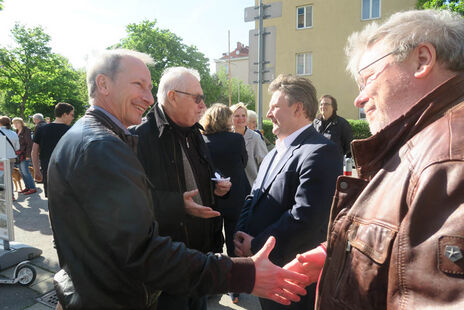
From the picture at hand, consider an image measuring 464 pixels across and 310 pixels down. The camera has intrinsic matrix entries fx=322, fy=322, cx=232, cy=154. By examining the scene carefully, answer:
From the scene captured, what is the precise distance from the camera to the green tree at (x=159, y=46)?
3189 cm

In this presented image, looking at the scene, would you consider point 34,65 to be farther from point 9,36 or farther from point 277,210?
point 277,210

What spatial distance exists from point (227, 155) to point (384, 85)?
2.46 m

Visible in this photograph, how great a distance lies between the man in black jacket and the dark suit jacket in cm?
60

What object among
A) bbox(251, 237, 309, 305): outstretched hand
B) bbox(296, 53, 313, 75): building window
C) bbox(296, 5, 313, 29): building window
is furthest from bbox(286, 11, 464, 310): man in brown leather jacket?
bbox(296, 5, 313, 29): building window

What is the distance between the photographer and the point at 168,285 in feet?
4.65

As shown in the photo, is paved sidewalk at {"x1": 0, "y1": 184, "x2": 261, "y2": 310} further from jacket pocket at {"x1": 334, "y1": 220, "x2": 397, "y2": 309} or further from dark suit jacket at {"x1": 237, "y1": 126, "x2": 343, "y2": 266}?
jacket pocket at {"x1": 334, "y1": 220, "x2": 397, "y2": 309}

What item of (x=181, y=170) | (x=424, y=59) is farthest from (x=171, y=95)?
(x=424, y=59)

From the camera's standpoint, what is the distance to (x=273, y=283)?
1.57m

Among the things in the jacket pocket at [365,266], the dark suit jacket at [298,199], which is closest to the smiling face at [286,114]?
the dark suit jacket at [298,199]

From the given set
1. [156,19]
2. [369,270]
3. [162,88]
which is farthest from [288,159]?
[156,19]

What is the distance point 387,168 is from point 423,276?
402 millimetres

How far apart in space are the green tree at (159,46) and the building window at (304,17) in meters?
14.5

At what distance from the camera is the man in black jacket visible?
131cm

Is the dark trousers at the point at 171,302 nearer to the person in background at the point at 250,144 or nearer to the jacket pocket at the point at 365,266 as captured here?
the jacket pocket at the point at 365,266
